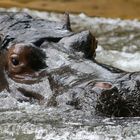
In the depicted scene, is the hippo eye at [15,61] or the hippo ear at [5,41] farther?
the hippo ear at [5,41]

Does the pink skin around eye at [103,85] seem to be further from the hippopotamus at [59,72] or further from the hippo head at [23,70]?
the hippo head at [23,70]

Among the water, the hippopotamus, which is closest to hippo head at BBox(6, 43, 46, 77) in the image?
the hippopotamus

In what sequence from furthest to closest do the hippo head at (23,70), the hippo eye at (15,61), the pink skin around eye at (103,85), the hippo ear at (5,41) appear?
the hippo ear at (5,41) < the hippo eye at (15,61) < the hippo head at (23,70) < the pink skin around eye at (103,85)

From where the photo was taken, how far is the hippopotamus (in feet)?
12.3

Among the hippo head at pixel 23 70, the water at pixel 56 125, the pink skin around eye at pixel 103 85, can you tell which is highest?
the pink skin around eye at pixel 103 85

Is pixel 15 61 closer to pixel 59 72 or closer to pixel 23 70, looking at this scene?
pixel 23 70

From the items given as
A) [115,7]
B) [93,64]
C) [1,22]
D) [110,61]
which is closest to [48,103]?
[93,64]

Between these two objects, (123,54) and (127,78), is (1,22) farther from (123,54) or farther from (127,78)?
(123,54)

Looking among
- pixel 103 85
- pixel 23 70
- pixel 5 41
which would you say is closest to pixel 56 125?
pixel 103 85

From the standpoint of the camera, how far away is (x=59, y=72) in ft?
14.0

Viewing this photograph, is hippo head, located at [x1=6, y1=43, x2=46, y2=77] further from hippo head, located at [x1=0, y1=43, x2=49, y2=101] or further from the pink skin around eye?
the pink skin around eye

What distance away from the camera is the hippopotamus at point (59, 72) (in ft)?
12.3

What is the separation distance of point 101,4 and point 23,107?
25.1 ft

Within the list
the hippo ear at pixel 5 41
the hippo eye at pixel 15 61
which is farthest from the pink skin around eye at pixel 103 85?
the hippo ear at pixel 5 41
